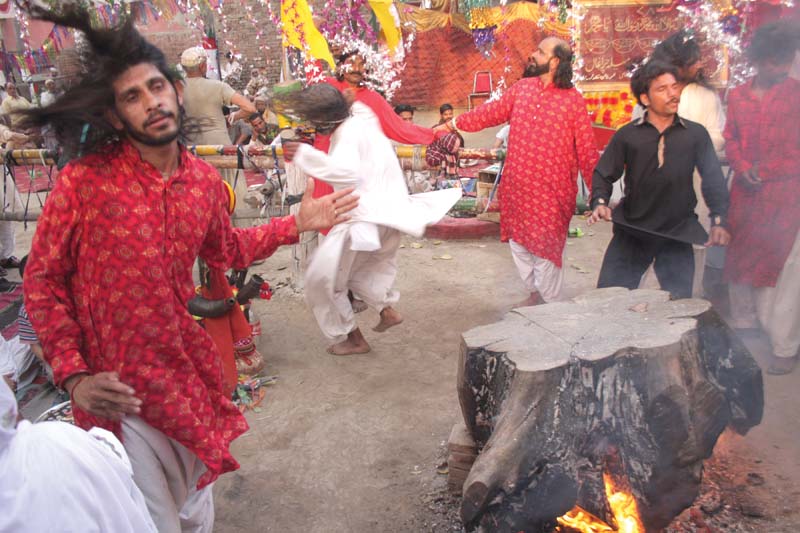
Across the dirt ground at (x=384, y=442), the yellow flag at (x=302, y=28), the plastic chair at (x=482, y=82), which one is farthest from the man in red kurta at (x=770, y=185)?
the plastic chair at (x=482, y=82)

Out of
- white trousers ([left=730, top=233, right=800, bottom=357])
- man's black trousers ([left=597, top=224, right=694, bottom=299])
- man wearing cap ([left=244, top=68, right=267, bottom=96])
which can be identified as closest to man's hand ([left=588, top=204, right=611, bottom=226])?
man's black trousers ([left=597, top=224, right=694, bottom=299])

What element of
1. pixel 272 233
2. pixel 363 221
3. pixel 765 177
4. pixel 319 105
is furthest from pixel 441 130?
pixel 272 233

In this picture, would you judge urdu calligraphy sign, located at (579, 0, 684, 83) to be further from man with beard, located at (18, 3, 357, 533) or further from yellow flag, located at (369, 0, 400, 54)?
A: man with beard, located at (18, 3, 357, 533)

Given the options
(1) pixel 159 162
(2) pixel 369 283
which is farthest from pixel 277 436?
(1) pixel 159 162

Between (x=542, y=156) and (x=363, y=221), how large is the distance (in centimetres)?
149

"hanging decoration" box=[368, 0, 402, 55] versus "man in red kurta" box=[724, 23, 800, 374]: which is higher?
"hanging decoration" box=[368, 0, 402, 55]

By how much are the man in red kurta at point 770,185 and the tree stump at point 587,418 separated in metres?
1.71

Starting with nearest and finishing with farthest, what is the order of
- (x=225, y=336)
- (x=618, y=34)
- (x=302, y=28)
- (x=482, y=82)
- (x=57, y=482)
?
(x=57, y=482), (x=225, y=336), (x=302, y=28), (x=618, y=34), (x=482, y=82)

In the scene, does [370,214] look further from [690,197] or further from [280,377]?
[690,197]

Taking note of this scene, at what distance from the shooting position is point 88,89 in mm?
1811

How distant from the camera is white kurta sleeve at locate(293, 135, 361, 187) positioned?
A: 3.32 m

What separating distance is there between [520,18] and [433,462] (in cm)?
1072

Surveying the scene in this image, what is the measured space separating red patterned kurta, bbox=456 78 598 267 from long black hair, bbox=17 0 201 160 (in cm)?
298

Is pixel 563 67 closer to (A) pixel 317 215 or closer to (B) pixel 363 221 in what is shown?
(B) pixel 363 221
